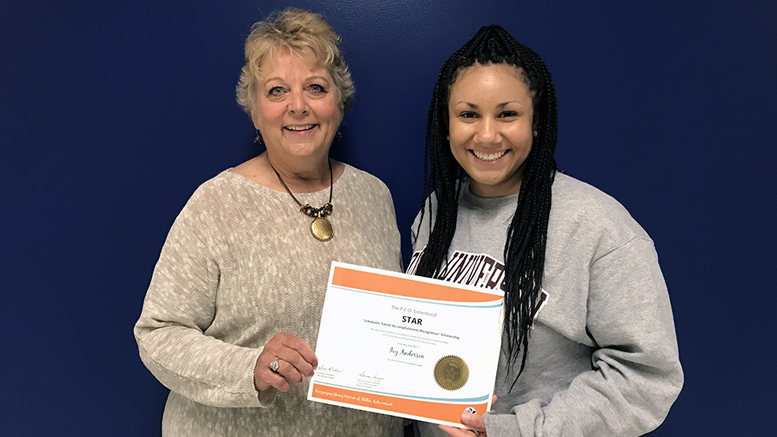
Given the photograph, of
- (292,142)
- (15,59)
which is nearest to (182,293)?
(292,142)

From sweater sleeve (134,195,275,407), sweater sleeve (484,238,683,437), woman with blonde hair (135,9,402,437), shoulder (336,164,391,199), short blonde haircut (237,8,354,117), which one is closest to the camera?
sweater sleeve (484,238,683,437)

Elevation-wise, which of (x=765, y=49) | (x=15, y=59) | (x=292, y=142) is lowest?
Result: (x=292, y=142)

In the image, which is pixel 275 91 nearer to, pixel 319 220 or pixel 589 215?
pixel 319 220

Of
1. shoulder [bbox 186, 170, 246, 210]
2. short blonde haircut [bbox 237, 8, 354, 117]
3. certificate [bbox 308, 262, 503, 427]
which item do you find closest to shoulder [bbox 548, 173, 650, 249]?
certificate [bbox 308, 262, 503, 427]

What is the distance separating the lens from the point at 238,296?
60.5 inches

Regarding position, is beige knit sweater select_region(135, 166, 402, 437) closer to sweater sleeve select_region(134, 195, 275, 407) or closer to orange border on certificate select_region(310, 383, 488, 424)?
sweater sleeve select_region(134, 195, 275, 407)

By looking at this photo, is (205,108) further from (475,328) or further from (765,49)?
(765,49)

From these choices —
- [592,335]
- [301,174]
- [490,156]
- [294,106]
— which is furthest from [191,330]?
[592,335]

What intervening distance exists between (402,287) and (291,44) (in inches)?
31.4

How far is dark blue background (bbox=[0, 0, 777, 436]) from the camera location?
1865mm

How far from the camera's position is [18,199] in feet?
6.18

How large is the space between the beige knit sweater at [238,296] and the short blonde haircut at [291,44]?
0.29 meters

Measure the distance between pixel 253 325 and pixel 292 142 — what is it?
1.78 ft

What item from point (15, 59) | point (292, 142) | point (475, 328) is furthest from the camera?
point (15, 59)
